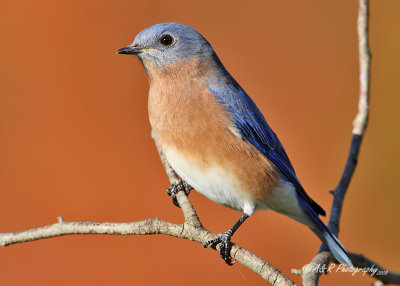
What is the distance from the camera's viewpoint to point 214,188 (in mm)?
3238

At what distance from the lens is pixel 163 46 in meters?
3.47

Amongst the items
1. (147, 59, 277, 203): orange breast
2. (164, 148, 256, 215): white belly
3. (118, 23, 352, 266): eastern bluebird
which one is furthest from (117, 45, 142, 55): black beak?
(164, 148, 256, 215): white belly

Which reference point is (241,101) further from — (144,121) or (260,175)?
(144,121)

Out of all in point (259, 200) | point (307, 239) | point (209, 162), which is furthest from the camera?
point (307, 239)

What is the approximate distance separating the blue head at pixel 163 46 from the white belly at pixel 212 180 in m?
0.61

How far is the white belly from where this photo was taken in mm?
3170

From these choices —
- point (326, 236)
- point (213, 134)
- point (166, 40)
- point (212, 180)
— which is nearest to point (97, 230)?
point (212, 180)

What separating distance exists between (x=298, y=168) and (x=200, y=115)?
78.0 inches

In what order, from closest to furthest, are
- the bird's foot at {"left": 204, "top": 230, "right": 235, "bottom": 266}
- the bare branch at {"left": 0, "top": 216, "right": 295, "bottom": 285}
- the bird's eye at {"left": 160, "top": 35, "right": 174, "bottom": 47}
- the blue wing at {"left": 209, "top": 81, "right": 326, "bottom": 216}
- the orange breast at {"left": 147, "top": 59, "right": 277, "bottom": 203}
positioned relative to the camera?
the bare branch at {"left": 0, "top": 216, "right": 295, "bottom": 285}
the bird's foot at {"left": 204, "top": 230, "right": 235, "bottom": 266}
the orange breast at {"left": 147, "top": 59, "right": 277, "bottom": 203}
the blue wing at {"left": 209, "top": 81, "right": 326, "bottom": 216}
the bird's eye at {"left": 160, "top": 35, "right": 174, "bottom": 47}

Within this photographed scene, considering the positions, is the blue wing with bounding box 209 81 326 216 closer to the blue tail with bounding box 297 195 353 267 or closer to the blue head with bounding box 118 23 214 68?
the blue tail with bounding box 297 195 353 267

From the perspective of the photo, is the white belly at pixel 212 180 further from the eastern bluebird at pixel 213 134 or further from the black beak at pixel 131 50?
the black beak at pixel 131 50

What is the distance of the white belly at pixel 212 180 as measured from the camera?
317cm

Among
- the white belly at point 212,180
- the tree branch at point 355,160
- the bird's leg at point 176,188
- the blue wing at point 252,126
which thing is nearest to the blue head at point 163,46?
the blue wing at point 252,126

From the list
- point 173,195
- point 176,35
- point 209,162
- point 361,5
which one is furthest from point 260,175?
point 361,5
